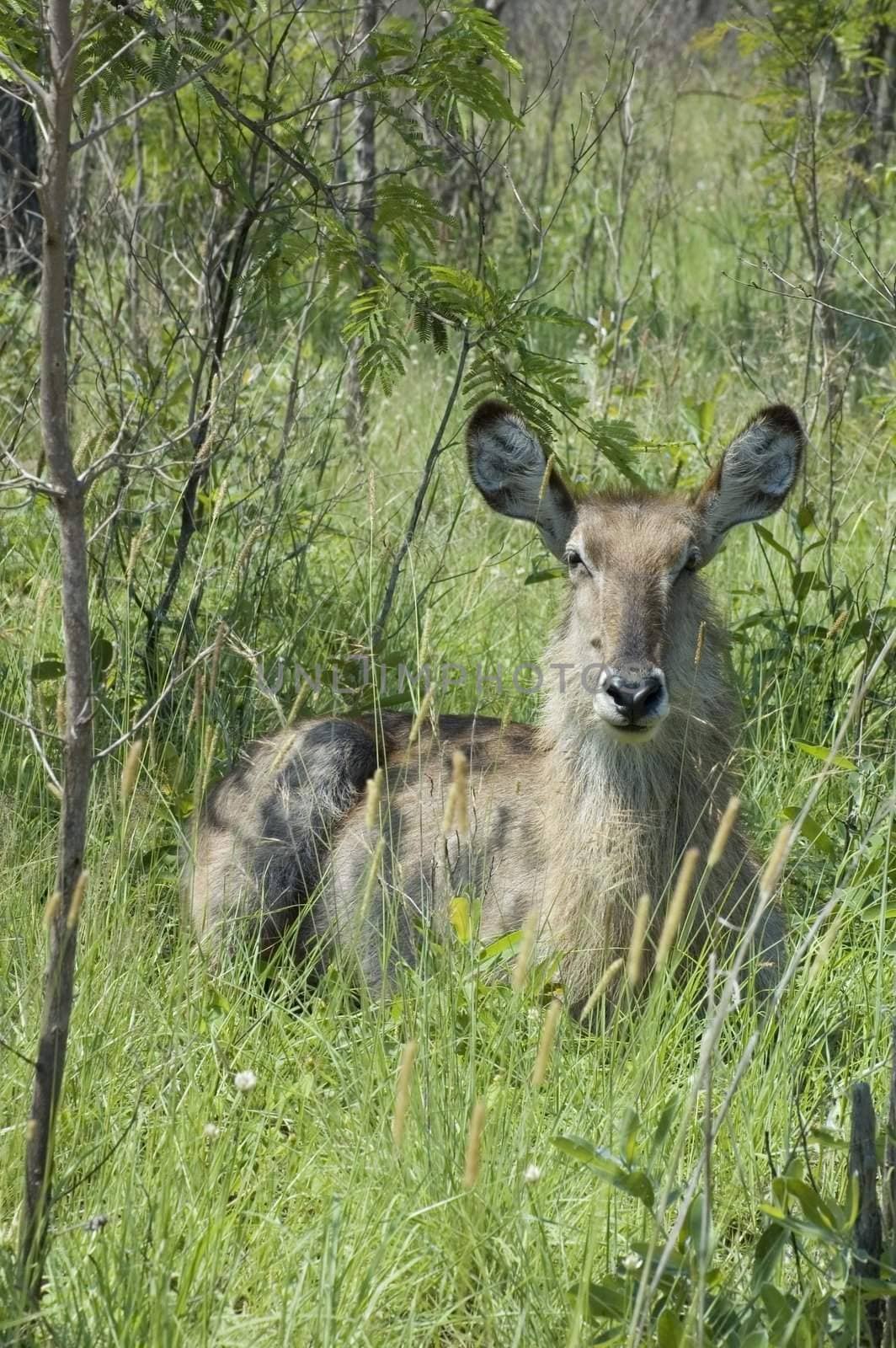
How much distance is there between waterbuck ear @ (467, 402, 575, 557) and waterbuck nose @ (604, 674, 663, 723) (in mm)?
761

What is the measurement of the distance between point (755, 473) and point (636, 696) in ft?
3.40

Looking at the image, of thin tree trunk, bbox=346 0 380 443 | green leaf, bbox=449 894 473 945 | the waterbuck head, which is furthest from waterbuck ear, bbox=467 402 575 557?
green leaf, bbox=449 894 473 945

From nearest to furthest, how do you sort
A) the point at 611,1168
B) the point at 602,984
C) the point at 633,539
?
the point at 611,1168, the point at 602,984, the point at 633,539

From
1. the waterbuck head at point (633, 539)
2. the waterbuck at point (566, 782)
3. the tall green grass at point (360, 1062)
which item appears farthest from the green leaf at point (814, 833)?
the waterbuck head at point (633, 539)

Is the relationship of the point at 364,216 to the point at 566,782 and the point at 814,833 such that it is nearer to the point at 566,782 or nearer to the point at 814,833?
the point at 566,782

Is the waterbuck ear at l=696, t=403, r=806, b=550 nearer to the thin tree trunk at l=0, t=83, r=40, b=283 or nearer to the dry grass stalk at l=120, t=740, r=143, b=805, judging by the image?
the dry grass stalk at l=120, t=740, r=143, b=805

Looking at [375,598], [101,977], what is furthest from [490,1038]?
[375,598]

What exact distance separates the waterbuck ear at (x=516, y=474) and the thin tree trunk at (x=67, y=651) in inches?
78.7

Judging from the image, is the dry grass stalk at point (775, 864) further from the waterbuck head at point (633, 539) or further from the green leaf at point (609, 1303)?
the waterbuck head at point (633, 539)

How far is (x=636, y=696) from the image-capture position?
12.0ft

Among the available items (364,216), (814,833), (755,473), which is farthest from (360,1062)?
(364,216)

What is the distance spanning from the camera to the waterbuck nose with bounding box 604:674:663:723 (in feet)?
12.0

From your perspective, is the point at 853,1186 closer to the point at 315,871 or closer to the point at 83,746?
the point at 83,746

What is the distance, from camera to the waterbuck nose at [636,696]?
365 cm
